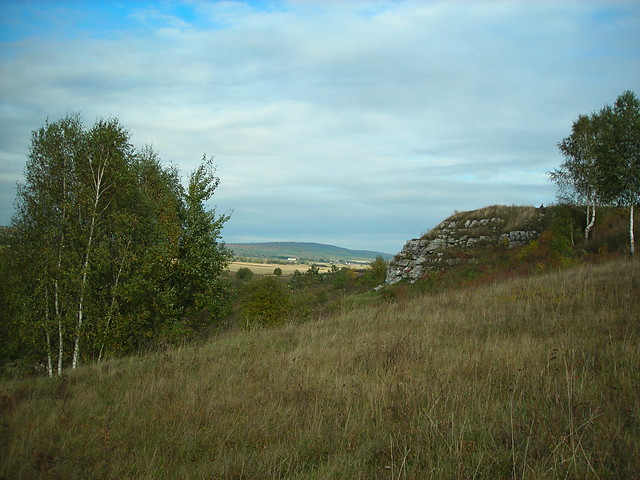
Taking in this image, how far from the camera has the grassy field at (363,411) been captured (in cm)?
333

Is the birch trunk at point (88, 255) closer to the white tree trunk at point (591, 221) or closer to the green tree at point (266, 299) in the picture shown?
the green tree at point (266, 299)

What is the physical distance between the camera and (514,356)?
550cm

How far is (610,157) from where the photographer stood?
67.3 ft

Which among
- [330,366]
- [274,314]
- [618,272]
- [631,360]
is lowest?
[274,314]

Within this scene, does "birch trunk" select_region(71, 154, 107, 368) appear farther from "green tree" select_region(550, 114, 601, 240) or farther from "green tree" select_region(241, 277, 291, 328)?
"green tree" select_region(550, 114, 601, 240)

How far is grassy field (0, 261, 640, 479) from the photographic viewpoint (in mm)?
3330

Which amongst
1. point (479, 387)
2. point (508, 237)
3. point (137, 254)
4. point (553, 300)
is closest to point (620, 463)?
point (479, 387)

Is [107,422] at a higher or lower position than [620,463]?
lower

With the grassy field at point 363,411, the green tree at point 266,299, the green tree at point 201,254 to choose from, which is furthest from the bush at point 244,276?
the grassy field at point 363,411

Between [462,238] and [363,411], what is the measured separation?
29.2 metres

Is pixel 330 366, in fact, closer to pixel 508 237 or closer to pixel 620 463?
pixel 620 463

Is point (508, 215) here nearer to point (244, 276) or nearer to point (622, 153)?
point (622, 153)

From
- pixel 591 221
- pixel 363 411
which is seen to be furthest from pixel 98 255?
pixel 591 221

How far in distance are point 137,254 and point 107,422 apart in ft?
45.1
